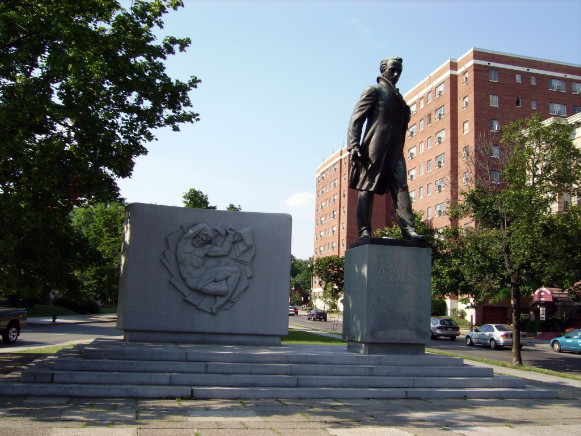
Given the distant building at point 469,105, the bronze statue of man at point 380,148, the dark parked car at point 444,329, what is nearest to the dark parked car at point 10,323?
the bronze statue of man at point 380,148

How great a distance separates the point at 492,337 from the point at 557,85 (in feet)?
125

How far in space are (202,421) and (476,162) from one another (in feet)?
55.3

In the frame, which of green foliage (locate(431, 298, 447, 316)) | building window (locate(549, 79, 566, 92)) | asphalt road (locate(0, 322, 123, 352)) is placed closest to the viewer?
asphalt road (locate(0, 322, 123, 352))

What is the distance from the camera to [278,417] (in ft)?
22.4

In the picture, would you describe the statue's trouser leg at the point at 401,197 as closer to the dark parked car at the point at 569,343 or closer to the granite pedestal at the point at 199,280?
the granite pedestal at the point at 199,280

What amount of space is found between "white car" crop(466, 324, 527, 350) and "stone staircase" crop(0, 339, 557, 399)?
19977mm

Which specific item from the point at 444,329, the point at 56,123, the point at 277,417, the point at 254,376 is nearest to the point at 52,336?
the point at 56,123

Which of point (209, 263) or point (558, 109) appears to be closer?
point (209, 263)

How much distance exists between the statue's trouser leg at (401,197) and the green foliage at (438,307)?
140ft

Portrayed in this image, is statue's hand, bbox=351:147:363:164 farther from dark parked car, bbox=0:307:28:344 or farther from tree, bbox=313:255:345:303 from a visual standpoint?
tree, bbox=313:255:345:303

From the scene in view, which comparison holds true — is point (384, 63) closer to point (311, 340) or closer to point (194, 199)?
point (311, 340)

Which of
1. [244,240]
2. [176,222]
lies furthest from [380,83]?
[176,222]

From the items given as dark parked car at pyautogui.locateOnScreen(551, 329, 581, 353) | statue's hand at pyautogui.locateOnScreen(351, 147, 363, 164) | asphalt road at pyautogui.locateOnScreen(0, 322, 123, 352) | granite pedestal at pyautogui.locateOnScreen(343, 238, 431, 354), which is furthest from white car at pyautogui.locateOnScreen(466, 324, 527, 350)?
statue's hand at pyautogui.locateOnScreen(351, 147, 363, 164)

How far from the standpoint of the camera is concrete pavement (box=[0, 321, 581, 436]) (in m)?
6.06
